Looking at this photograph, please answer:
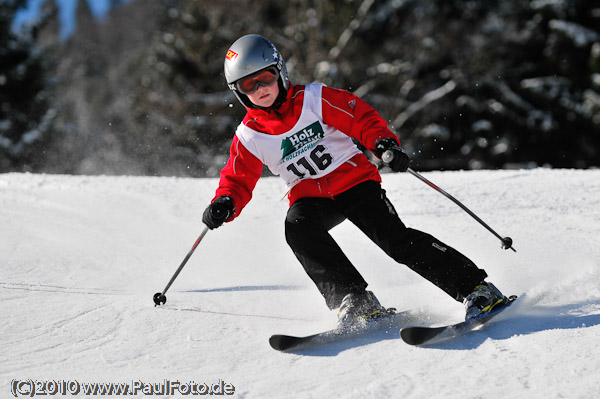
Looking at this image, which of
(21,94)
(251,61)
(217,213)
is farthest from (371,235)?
(21,94)

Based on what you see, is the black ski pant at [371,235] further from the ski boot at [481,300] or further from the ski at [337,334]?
the ski at [337,334]

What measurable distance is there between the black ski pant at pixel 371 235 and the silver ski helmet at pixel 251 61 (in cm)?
59

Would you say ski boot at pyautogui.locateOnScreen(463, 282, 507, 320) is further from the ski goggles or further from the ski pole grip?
the ski goggles

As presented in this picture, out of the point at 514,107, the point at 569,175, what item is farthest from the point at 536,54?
the point at 569,175

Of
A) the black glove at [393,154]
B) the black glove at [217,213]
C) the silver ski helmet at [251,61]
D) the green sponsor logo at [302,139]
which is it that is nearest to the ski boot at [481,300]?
the black glove at [393,154]

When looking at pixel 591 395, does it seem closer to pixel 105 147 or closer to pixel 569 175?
pixel 569 175

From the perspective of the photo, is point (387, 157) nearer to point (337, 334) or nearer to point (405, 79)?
point (337, 334)

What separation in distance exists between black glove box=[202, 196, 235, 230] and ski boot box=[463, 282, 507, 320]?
117 centimetres

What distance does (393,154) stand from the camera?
2670 mm

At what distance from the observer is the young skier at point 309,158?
9.08 ft

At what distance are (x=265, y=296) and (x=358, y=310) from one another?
2.31ft

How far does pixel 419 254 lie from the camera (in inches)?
104

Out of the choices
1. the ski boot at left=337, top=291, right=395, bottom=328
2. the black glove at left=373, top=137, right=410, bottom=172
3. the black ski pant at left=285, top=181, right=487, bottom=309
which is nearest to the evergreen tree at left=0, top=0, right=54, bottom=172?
the black ski pant at left=285, top=181, right=487, bottom=309

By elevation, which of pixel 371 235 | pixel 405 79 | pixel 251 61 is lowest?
pixel 371 235
